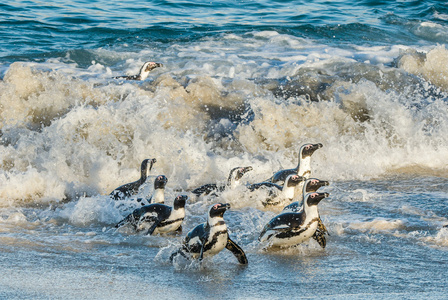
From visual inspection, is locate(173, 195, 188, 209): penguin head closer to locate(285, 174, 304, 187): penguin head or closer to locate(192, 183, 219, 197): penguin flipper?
locate(192, 183, 219, 197): penguin flipper

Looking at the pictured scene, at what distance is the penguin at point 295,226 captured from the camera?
5141 millimetres

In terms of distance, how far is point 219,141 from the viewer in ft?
30.7

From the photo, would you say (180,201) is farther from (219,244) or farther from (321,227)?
(321,227)

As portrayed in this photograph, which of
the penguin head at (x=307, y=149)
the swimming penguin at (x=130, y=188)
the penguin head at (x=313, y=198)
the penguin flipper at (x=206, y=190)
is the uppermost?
the penguin head at (x=313, y=198)

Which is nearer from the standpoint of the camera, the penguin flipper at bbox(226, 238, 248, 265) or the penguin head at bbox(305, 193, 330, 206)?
the penguin flipper at bbox(226, 238, 248, 265)

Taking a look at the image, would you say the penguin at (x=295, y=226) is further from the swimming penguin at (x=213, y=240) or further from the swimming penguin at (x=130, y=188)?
the swimming penguin at (x=130, y=188)

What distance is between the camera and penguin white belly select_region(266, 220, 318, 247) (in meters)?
5.13

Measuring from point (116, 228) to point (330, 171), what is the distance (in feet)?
11.4

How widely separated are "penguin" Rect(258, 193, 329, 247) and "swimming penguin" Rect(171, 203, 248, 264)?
1.58 feet

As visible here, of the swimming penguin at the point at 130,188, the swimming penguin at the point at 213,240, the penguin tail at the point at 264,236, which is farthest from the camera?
the swimming penguin at the point at 130,188

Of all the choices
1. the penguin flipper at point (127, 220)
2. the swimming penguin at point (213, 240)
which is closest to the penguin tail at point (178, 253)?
the swimming penguin at point (213, 240)

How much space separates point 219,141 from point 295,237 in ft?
14.3

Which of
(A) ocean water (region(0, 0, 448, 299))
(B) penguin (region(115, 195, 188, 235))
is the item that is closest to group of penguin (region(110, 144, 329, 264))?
(B) penguin (region(115, 195, 188, 235))

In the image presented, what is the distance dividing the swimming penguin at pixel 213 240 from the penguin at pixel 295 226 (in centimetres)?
48
